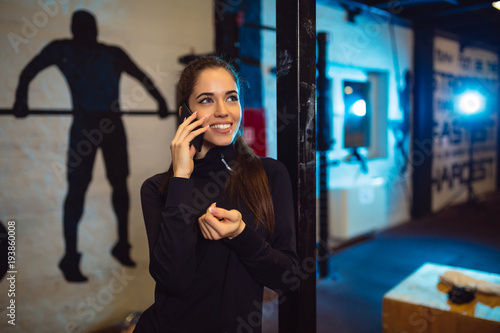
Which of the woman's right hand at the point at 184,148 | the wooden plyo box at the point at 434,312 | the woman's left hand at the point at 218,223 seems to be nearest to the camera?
the woman's left hand at the point at 218,223

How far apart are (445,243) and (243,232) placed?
427 cm

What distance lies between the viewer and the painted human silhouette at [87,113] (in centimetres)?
260

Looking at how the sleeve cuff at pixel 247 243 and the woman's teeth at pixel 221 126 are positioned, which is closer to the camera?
the sleeve cuff at pixel 247 243

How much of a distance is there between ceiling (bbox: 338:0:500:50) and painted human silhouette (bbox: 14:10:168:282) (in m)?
1.66

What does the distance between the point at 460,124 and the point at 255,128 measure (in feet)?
16.9

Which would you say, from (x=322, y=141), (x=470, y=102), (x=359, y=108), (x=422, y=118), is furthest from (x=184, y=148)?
(x=470, y=102)

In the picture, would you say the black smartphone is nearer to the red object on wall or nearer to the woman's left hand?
the woman's left hand

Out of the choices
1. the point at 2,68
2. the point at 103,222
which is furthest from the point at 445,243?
the point at 2,68

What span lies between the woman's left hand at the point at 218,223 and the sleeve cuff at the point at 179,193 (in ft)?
0.34

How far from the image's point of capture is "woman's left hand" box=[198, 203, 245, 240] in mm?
1124

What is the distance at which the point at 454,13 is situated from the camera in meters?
4.46

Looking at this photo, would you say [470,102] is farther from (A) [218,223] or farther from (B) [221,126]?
(A) [218,223]

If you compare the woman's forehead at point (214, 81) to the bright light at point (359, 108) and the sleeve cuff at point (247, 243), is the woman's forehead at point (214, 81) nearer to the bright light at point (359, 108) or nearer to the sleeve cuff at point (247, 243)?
the sleeve cuff at point (247, 243)

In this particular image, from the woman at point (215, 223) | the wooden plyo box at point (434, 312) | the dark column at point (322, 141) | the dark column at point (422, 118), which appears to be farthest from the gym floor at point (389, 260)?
the woman at point (215, 223)
